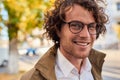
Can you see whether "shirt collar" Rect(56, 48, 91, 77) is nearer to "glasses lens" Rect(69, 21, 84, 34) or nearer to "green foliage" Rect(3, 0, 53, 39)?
"glasses lens" Rect(69, 21, 84, 34)

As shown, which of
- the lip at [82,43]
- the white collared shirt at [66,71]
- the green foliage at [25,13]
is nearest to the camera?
the lip at [82,43]

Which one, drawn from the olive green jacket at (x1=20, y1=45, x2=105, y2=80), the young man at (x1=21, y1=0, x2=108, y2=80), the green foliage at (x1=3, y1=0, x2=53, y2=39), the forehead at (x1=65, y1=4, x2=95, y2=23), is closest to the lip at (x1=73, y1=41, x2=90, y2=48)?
the young man at (x1=21, y1=0, x2=108, y2=80)

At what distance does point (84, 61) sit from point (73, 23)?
339mm

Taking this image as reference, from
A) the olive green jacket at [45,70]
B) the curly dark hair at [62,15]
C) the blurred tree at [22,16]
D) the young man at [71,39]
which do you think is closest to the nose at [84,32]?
the young man at [71,39]

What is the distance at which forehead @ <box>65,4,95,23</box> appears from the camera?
226 cm

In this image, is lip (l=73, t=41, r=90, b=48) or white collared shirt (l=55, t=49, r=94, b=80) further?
A: white collared shirt (l=55, t=49, r=94, b=80)

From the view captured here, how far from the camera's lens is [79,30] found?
2.25 meters

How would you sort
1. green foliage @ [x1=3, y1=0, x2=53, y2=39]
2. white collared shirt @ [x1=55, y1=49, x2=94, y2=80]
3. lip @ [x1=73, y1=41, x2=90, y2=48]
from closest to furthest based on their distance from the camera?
lip @ [x1=73, y1=41, x2=90, y2=48] < white collared shirt @ [x1=55, y1=49, x2=94, y2=80] < green foliage @ [x1=3, y1=0, x2=53, y2=39]

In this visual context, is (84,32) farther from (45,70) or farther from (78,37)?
(45,70)

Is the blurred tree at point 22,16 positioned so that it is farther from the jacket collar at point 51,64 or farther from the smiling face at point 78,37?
the smiling face at point 78,37

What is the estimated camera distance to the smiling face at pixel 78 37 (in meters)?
2.25

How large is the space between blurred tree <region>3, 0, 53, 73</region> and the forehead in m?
13.1

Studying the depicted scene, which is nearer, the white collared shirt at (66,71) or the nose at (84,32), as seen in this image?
the nose at (84,32)

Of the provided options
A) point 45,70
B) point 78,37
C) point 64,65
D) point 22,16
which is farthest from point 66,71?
point 22,16
